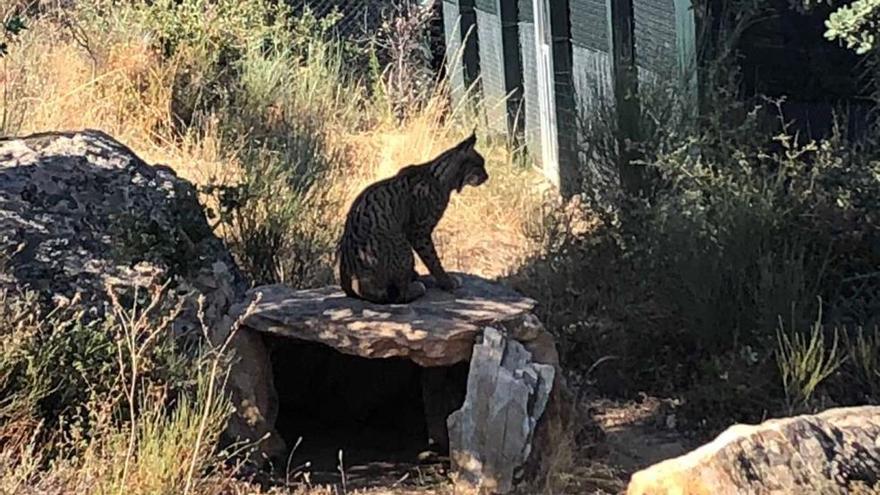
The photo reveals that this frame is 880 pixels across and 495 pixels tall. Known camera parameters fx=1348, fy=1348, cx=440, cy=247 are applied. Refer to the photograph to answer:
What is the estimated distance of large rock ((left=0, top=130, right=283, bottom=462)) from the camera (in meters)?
5.57

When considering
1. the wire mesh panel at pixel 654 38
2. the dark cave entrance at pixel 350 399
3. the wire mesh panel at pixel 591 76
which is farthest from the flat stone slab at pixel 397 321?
the wire mesh panel at pixel 654 38

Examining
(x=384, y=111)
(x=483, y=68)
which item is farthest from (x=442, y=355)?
(x=483, y=68)

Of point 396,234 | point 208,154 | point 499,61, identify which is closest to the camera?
point 396,234

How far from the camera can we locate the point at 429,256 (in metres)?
6.34

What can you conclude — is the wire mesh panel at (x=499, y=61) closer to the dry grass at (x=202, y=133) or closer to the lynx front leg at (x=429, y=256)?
the dry grass at (x=202, y=133)

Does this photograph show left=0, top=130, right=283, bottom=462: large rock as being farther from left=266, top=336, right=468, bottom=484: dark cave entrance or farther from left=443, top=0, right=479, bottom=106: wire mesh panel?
left=443, top=0, right=479, bottom=106: wire mesh panel

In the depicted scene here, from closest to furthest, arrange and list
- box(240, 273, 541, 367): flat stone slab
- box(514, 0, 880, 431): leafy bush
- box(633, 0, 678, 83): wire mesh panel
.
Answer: box(240, 273, 541, 367): flat stone slab < box(514, 0, 880, 431): leafy bush < box(633, 0, 678, 83): wire mesh panel

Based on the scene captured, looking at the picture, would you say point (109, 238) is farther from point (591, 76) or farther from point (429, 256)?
point (591, 76)

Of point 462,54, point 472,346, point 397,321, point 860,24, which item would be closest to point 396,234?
point 397,321

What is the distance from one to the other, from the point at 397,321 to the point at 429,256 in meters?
0.62

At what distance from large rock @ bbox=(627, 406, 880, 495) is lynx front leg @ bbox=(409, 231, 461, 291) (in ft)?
7.32

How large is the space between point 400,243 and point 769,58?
2546mm

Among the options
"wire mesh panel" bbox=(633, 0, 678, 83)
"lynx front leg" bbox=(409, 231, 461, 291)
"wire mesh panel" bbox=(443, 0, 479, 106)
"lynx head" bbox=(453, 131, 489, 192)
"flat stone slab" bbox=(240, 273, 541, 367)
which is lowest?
"flat stone slab" bbox=(240, 273, 541, 367)

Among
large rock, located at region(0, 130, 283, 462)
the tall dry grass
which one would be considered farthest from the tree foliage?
large rock, located at region(0, 130, 283, 462)
